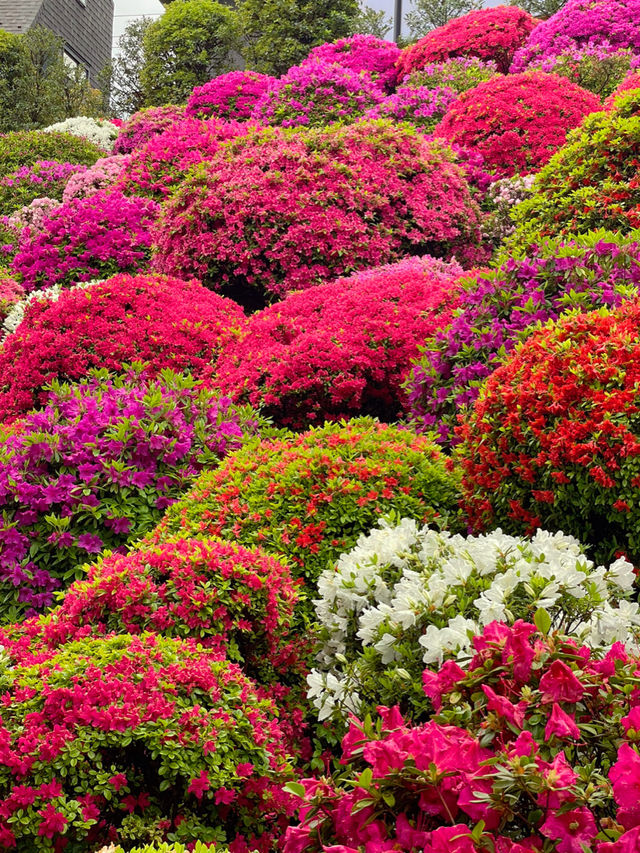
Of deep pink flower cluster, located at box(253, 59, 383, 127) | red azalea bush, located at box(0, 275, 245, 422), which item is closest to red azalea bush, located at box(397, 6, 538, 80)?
deep pink flower cluster, located at box(253, 59, 383, 127)

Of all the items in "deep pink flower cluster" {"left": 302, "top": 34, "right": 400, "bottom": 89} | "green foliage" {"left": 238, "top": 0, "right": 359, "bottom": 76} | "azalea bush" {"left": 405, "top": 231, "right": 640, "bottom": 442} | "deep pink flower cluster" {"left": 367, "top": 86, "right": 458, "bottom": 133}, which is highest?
"green foliage" {"left": 238, "top": 0, "right": 359, "bottom": 76}

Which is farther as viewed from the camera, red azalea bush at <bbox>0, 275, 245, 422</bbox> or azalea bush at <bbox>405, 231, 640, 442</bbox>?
red azalea bush at <bbox>0, 275, 245, 422</bbox>

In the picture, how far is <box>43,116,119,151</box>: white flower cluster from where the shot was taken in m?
21.9

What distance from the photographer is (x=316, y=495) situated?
4.34m

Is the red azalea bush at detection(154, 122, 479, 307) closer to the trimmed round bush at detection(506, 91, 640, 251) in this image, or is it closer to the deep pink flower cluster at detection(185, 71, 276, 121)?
the trimmed round bush at detection(506, 91, 640, 251)

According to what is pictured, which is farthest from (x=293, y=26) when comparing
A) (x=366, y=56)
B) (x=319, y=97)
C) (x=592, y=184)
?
(x=592, y=184)

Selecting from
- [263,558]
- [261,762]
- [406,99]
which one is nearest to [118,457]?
[263,558]

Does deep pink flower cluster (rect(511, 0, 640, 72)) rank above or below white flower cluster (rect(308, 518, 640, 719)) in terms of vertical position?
above

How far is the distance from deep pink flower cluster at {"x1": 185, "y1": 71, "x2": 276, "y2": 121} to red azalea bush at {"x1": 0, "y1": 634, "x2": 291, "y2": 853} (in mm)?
15503

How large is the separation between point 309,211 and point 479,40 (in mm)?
12049

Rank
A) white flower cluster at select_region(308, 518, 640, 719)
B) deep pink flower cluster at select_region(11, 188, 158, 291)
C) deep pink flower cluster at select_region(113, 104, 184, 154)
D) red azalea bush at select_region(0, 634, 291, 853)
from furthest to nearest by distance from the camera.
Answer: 1. deep pink flower cluster at select_region(113, 104, 184, 154)
2. deep pink flower cluster at select_region(11, 188, 158, 291)
3. white flower cluster at select_region(308, 518, 640, 719)
4. red azalea bush at select_region(0, 634, 291, 853)

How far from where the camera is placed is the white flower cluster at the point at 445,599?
3.01 meters

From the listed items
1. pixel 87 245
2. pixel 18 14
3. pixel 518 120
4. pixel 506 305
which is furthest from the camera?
pixel 18 14

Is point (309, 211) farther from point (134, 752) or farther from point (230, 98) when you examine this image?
point (230, 98)
